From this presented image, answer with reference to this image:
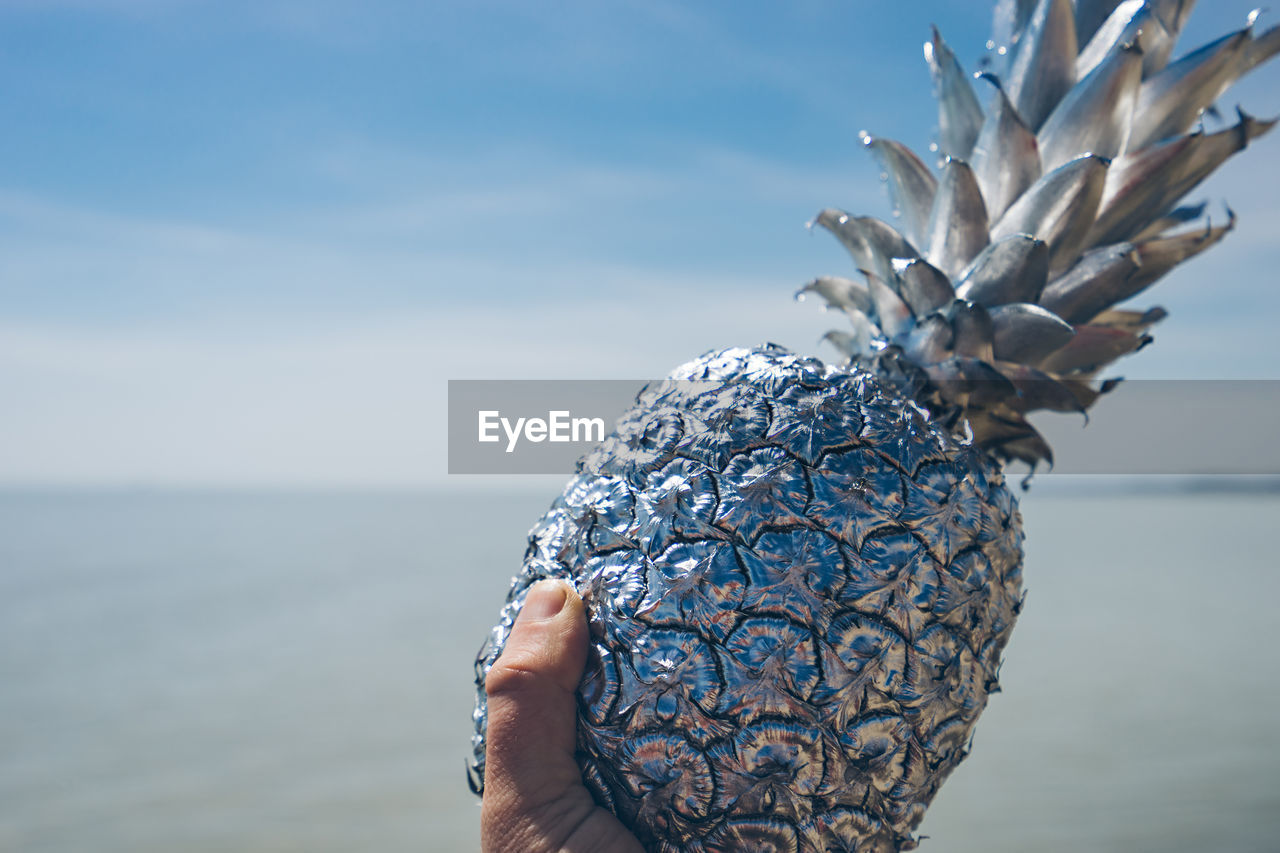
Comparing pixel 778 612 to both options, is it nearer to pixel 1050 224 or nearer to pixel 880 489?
pixel 880 489

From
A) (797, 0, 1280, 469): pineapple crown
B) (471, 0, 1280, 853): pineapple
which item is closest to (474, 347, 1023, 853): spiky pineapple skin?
(471, 0, 1280, 853): pineapple

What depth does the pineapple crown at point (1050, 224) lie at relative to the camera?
5.38 feet

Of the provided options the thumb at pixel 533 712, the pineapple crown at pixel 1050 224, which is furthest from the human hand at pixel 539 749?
the pineapple crown at pixel 1050 224

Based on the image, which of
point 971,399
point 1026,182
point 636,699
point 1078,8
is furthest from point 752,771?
point 1078,8

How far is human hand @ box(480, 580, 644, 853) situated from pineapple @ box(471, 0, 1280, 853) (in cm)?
4

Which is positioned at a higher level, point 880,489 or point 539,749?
point 880,489

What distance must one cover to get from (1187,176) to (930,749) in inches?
53.2

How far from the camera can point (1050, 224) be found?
1.67m

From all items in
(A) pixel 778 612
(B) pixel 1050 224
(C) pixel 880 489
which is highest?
(B) pixel 1050 224

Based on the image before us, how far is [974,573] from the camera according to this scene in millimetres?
1426

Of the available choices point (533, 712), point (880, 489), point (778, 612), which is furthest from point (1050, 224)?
point (533, 712)

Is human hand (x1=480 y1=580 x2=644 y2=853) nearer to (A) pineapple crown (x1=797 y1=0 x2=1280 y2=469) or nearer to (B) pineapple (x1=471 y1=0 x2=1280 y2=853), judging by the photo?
(B) pineapple (x1=471 y1=0 x2=1280 y2=853)

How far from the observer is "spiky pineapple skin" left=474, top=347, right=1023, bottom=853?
4.15 feet

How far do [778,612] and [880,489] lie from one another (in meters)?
0.29
